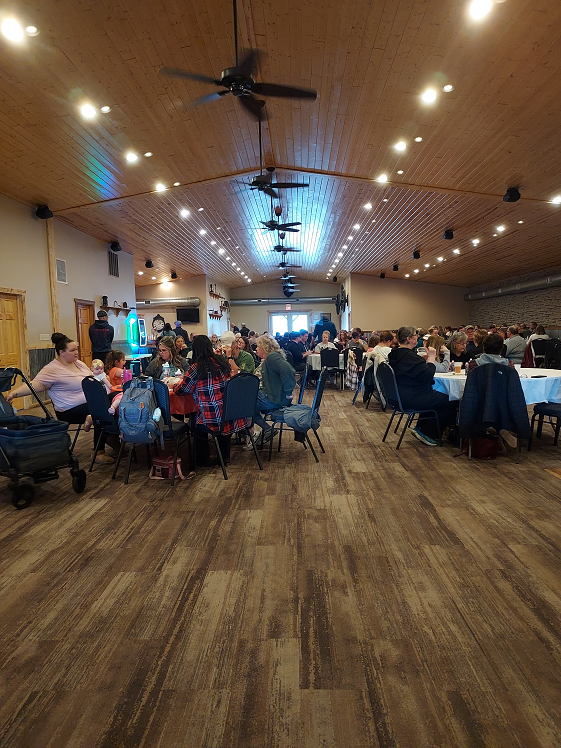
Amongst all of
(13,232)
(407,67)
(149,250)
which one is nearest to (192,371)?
(407,67)

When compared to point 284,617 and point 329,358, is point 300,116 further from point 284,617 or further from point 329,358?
point 284,617

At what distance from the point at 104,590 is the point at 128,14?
4749 millimetres

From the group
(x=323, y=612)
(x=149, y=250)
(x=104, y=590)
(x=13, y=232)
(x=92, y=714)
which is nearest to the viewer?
(x=92, y=714)

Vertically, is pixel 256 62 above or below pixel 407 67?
below

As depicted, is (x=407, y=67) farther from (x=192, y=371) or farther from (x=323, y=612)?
(x=323, y=612)

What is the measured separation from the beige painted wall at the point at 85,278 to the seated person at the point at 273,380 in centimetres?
637

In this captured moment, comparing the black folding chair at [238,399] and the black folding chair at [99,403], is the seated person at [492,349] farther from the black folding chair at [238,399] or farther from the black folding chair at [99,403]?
the black folding chair at [99,403]

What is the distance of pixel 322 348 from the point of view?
10.1 meters

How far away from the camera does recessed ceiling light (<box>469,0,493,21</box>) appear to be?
4.15 meters

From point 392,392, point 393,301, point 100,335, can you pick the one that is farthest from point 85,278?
point 393,301

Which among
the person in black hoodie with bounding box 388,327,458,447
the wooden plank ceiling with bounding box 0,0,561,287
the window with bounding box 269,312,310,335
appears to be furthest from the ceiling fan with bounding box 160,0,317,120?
the window with bounding box 269,312,310,335

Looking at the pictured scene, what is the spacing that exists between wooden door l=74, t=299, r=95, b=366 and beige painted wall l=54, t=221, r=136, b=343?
0.17 meters

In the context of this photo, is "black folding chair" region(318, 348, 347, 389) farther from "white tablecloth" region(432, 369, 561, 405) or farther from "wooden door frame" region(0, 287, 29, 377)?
"wooden door frame" region(0, 287, 29, 377)

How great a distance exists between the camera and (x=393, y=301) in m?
21.7
